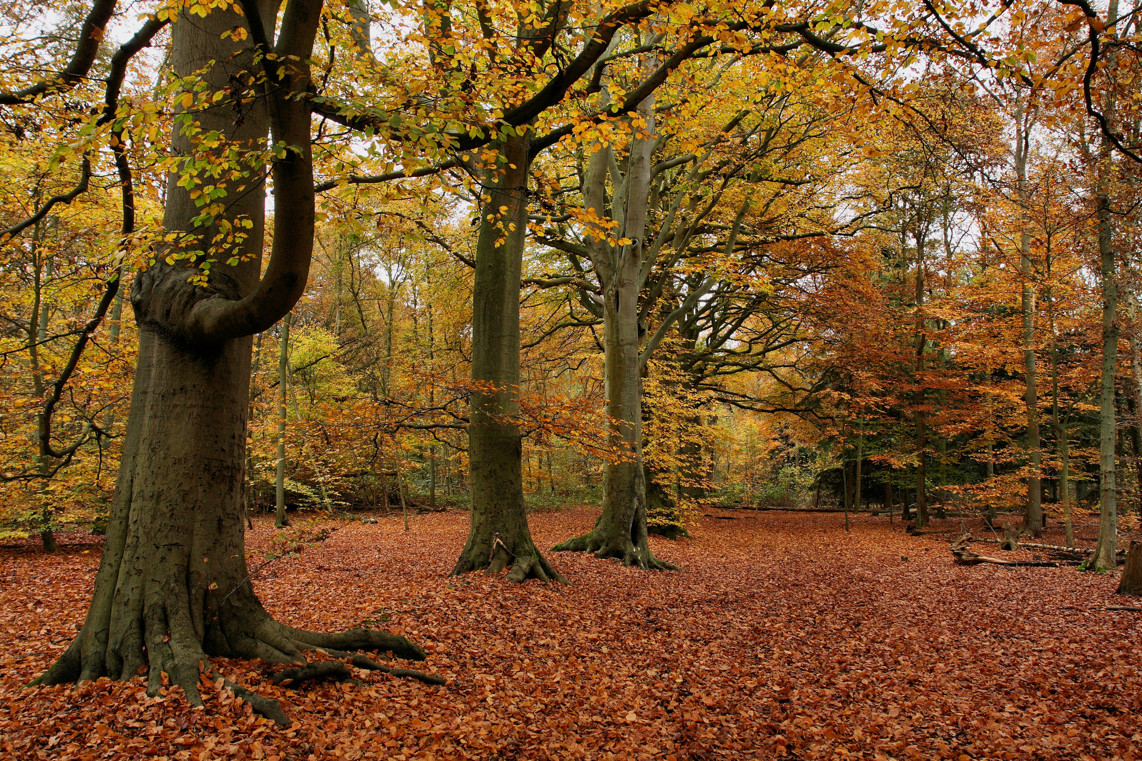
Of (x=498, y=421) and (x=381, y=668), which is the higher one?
(x=498, y=421)

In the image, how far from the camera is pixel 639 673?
5148mm

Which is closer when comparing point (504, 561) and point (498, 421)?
point (498, 421)

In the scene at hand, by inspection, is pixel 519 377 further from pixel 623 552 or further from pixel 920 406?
pixel 920 406

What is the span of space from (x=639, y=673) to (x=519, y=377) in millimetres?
3908

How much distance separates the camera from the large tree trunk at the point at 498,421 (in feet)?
24.0

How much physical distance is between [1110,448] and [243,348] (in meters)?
11.1

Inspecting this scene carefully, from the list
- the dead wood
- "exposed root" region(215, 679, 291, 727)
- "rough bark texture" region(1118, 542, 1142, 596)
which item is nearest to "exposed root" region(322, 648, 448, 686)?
Result: "exposed root" region(215, 679, 291, 727)

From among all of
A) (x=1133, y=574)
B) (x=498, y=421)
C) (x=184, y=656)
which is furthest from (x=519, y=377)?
(x=1133, y=574)

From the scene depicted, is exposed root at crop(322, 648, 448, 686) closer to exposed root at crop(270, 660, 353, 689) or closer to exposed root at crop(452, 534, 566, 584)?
exposed root at crop(270, 660, 353, 689)

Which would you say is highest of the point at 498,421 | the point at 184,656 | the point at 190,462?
the point at 498,421

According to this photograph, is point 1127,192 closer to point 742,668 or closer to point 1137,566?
point 1137,566

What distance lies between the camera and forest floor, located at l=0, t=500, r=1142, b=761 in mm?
3201

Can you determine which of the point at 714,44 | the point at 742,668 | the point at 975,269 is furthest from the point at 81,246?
the point at 975,269

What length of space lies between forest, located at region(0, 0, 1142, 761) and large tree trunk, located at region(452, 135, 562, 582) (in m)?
0.05
